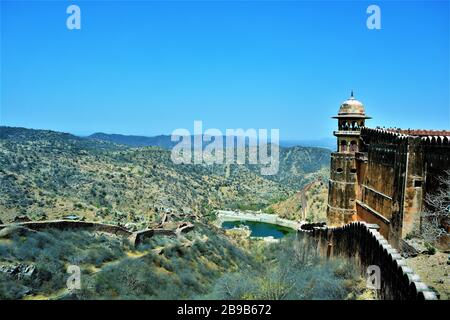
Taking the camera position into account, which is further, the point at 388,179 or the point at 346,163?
the point at 346,163

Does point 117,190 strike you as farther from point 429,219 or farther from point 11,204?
point 429,219

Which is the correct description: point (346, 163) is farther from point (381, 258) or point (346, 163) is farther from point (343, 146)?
point (381, 258)

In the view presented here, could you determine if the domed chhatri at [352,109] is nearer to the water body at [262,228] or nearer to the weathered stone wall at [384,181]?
the weathered stone wall at [384,181]

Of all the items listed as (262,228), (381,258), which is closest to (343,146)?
(381,258)

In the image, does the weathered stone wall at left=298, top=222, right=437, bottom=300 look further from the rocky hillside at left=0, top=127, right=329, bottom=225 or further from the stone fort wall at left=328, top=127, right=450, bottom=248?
the rocky hillside at left=0, top=127, right=329, bottom=225

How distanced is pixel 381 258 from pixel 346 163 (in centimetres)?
1461

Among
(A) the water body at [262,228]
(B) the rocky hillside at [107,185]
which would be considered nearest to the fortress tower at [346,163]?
(B) the rocky hillside at [107,185]

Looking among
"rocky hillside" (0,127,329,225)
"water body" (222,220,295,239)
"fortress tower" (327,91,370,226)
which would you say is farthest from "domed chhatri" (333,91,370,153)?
"water body" (222,220,295,239)

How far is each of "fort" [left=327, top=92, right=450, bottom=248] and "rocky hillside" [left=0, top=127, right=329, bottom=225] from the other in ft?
57.1

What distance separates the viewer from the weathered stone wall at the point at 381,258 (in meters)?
7.82

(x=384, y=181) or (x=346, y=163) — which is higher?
(x=346, y=163)

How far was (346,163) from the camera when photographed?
2441 centimetres
